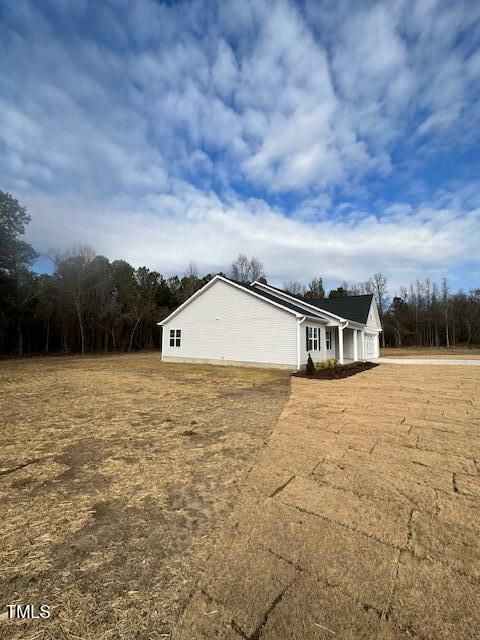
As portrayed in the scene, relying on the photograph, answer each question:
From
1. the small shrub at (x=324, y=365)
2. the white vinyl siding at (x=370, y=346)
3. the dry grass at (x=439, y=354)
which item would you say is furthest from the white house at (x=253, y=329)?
the dry grass at (x=439, y=354)

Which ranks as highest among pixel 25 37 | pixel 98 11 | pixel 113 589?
pixel 98 11

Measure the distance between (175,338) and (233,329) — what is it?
17.4 ft

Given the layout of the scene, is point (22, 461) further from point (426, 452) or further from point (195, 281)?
point (195, 281)

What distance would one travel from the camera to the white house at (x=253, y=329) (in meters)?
16.3

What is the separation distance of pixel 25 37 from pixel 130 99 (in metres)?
3.10

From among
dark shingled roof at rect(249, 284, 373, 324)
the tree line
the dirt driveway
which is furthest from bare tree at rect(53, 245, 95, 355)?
the dirt driveway

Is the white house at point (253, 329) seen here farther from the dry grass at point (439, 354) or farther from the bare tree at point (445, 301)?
the bare tree at point (445, 301)

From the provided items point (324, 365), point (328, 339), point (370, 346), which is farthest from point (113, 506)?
point (370, 346)

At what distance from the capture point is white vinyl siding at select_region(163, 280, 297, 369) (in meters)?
16.3

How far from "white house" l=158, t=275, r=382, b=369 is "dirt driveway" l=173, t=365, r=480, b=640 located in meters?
11.1

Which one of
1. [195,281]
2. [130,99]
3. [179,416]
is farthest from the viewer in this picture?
[195,281]

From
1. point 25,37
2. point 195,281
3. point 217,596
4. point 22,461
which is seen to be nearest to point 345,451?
point 217,596

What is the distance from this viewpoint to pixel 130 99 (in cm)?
1017

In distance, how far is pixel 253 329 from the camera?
57.2 ft
